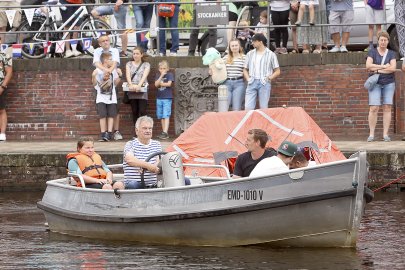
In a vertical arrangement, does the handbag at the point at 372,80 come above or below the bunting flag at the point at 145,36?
below

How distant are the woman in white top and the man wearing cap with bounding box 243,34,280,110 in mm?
147

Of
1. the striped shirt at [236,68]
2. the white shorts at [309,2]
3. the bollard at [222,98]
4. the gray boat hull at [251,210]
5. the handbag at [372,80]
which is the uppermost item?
the white shorts at [309,2]

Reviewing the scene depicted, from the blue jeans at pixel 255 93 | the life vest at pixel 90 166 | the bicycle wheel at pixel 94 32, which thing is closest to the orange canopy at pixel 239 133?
the life vest at pixel 90 166

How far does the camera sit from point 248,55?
25.1 m

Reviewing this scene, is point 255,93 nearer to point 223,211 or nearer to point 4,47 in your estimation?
point 4,47

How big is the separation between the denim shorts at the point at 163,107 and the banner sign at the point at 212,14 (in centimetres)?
163

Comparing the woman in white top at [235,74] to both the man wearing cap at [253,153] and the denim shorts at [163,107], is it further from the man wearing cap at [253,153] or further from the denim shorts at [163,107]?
the man wearing cap at [253,153]

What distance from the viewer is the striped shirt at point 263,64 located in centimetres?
2503

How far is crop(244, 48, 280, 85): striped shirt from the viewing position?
82.1ft

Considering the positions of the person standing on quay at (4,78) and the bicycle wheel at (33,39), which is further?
the bicycle wheel at (33,39)

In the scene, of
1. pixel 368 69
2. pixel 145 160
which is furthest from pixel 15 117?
pixel 145 160

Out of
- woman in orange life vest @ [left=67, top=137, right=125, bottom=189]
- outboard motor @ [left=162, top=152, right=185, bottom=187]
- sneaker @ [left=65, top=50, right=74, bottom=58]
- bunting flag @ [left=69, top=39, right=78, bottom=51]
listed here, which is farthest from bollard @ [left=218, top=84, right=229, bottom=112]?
outboard motor @ [left=162, top=152, right=185, bottom=187]

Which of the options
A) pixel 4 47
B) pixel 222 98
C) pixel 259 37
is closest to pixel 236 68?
pixel 222 98

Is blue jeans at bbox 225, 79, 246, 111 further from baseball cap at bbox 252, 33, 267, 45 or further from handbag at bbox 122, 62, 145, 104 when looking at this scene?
handbag at bbox 122, 62, 145, 104
